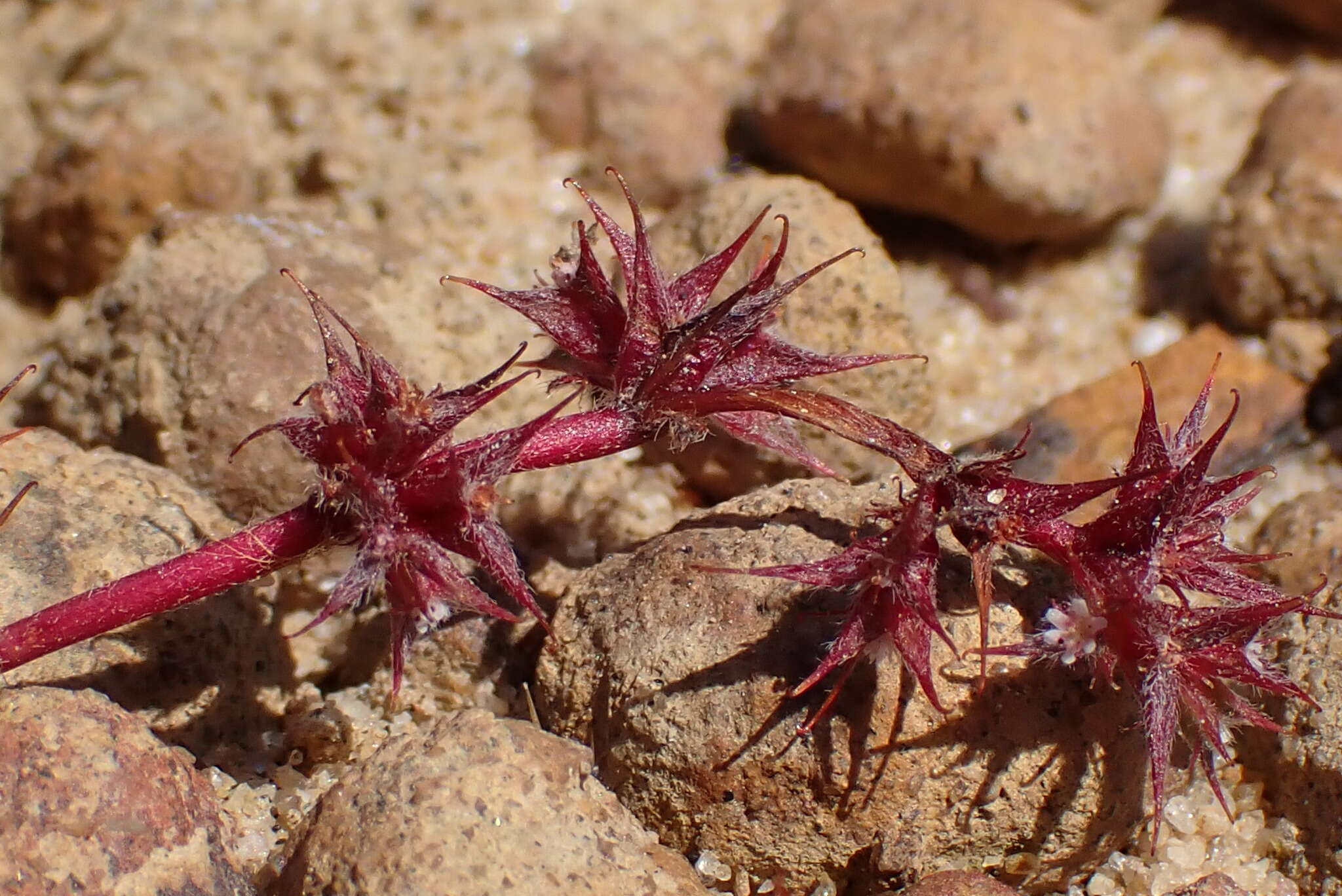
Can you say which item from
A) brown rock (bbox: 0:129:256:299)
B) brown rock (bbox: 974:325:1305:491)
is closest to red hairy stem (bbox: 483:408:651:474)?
brown rock (bbox: 974:325:1305:491)

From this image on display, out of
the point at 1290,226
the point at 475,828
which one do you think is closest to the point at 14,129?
the point at 475,828

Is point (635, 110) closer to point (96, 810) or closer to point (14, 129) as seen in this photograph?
point (14, 129)

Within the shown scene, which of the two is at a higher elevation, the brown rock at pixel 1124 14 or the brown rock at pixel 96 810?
the brown rock at pixel 1124 14

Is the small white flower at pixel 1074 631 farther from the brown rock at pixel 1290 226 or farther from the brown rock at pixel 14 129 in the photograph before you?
the brown rock at pixel 14 129

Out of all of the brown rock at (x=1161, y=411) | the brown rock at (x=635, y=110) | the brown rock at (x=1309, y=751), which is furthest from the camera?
the brown rock at (x=635, y=110)

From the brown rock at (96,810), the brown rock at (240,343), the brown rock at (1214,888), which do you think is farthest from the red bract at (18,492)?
the brown rock at (1214,888)
